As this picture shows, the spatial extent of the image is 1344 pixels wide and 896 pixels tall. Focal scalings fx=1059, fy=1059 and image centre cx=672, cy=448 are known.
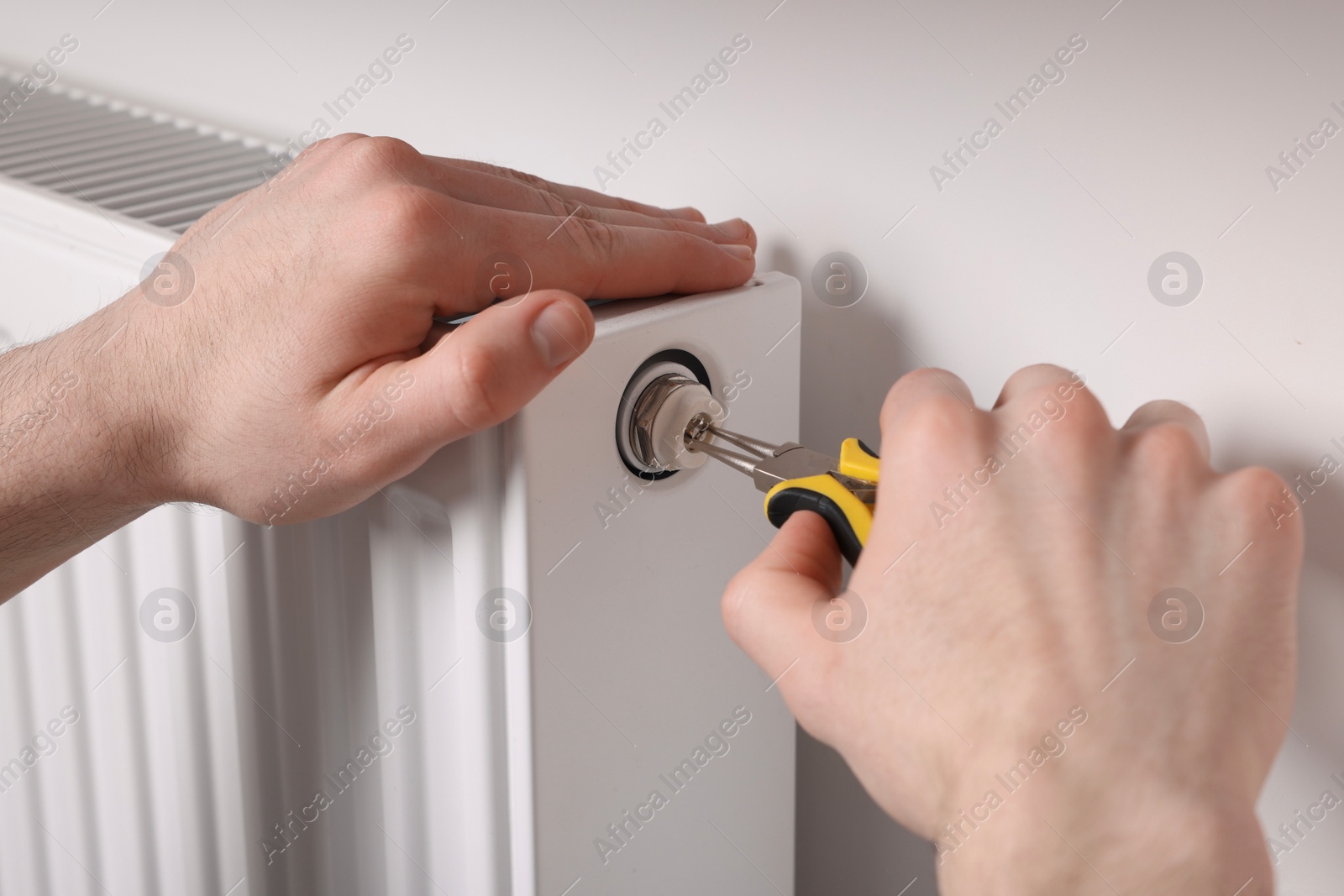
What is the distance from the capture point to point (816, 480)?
400mm

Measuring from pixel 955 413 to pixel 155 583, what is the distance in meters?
0.46

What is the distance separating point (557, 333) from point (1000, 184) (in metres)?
0.23

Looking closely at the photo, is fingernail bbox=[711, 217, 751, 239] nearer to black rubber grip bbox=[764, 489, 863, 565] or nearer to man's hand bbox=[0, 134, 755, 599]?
man's hand bbox=[0, 134, 755, 599]

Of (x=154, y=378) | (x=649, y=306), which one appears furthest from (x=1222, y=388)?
(x=154, y=378)

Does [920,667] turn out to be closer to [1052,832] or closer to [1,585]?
[1052,832]

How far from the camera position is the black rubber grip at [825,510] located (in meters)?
0.39

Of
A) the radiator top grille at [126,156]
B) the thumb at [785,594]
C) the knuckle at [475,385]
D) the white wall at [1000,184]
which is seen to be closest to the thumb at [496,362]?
the knuckle at [475,385]

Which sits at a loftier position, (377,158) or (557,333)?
(377,158)

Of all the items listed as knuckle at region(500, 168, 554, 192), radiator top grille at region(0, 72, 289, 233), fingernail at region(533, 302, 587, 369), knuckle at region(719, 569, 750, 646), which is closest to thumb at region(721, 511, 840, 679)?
knuckle at region(719, 569, 750, 646)

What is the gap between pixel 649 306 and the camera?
46 cm

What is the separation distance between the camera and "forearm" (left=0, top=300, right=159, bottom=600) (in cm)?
46

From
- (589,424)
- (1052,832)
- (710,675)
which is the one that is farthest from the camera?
(710,675)

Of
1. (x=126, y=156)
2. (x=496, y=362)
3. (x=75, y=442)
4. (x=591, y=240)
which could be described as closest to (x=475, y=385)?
(x=496, y=362)

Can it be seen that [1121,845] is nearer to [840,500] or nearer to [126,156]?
[840,500]
